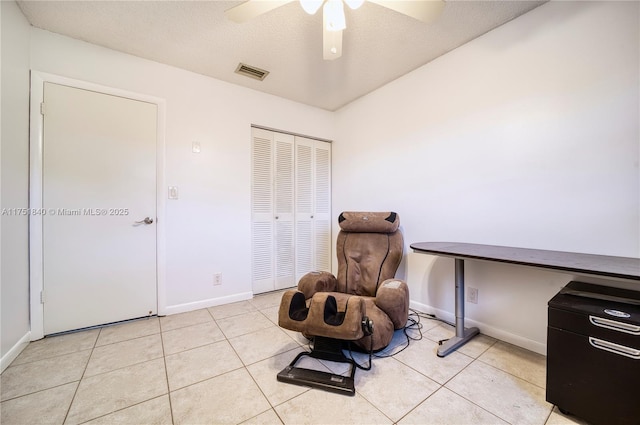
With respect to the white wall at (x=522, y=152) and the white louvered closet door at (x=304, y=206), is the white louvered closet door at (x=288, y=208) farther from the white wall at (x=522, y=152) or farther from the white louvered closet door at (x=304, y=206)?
the white wall at (x=522, y=152)

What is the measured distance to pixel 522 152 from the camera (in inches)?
72.5

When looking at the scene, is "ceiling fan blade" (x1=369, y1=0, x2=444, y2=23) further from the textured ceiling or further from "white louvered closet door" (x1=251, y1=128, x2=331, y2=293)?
"white louvered closet door" (x1=251, y1=128, x2=331, y2=293)

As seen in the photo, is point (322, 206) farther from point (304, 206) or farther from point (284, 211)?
point (284, 211)

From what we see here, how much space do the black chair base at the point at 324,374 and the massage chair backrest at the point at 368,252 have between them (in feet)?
2.30

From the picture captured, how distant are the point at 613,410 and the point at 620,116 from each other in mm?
1571

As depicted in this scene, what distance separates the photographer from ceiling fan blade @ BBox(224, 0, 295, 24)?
4.45ft

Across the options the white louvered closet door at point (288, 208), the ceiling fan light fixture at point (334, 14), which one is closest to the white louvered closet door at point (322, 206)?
the white louvered closet door at point (288, 208)

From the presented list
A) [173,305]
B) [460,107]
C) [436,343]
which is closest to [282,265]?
[173,305]

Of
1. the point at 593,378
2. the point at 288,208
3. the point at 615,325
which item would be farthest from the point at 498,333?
the point at 288,208

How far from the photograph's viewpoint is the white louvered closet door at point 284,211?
10.4 feet

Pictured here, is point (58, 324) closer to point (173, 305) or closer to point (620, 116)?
point (173, 305)

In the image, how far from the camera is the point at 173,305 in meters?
2.46

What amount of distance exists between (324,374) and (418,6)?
2.19m

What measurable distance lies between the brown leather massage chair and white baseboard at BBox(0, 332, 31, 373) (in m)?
1.76
